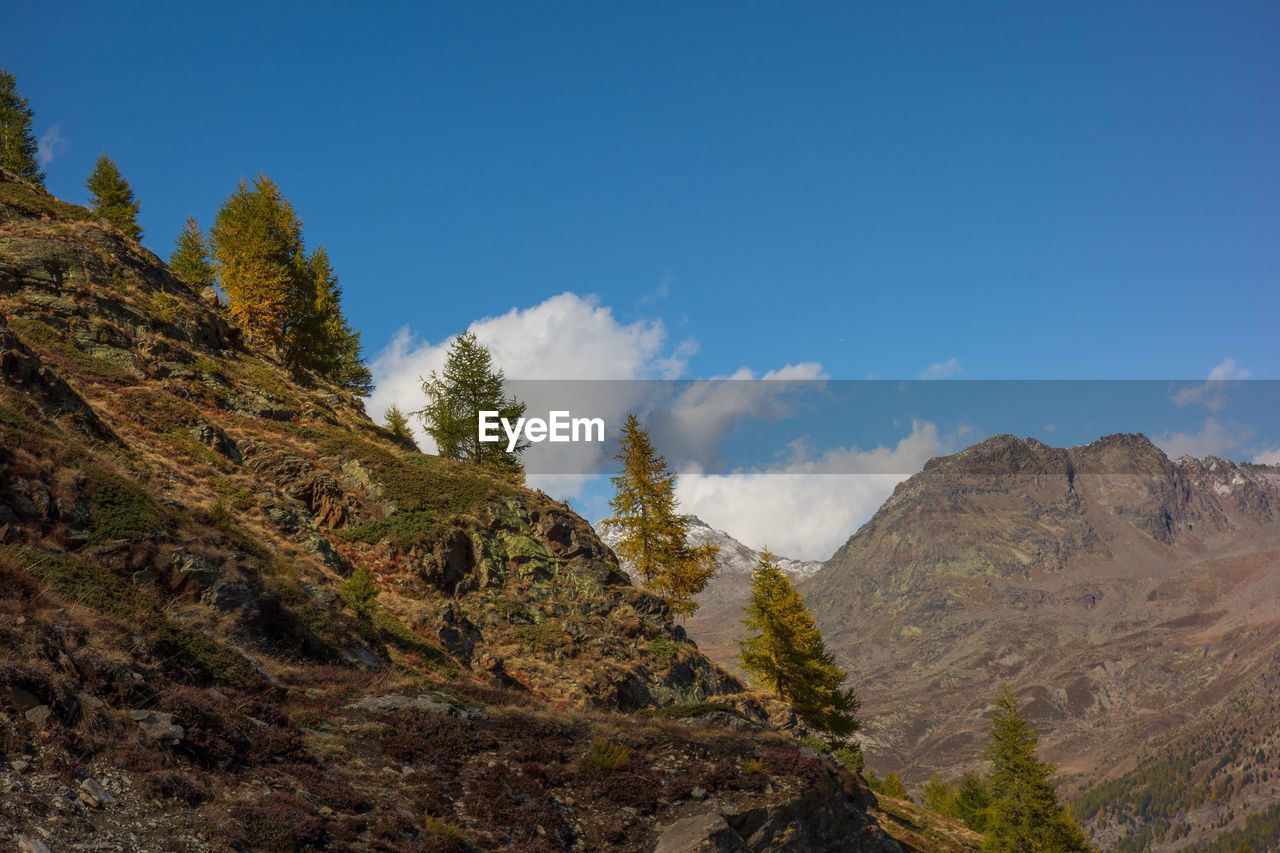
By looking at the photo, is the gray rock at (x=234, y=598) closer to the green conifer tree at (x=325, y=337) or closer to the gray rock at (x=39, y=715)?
the gray rock at (x=39, y=715)

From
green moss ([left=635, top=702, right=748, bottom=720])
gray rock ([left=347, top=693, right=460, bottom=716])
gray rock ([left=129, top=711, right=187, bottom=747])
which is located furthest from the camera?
green moss ([left=635, top=702, right=748, bottom=720])

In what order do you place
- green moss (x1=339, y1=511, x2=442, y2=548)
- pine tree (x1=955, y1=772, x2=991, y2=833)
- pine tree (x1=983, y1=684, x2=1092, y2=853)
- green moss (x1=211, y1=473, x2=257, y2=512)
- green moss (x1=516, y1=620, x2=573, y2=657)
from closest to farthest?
green moss (x1=211, y1=473, x2=257, y2=512) → green moss (x1=516, y1=620, x2=573, y2=657) → green moss (x1=339, y1=511, x2=442, y2=548) → pine tree (x1=983, y1=684, x2=1092, y2=853) → pine tree (x1=955, y1=772, x2=991, y2=833)

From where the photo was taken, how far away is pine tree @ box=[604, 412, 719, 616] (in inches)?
1790

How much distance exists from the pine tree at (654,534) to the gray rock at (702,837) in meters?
30.5

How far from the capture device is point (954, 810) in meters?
71.7

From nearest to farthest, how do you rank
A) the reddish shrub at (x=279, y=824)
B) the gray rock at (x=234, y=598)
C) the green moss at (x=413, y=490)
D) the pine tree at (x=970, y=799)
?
1. the reddish shrub at (x=279, y=824)
2. the gray rock at (x=234, y=598)
3. the green moss at (x=413, y=490)
4. the pine tree at (x=970, y=799)

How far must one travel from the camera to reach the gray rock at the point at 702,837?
508 inches

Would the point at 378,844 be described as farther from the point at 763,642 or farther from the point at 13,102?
the point at 13,102

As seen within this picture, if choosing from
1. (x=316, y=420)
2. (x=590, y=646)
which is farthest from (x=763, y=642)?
(x=316, y=420)

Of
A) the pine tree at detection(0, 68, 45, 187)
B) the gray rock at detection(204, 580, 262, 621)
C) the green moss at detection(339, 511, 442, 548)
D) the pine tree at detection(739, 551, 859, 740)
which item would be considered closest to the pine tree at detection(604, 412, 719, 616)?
the pine tree at detection(739, 551, 859, 740)

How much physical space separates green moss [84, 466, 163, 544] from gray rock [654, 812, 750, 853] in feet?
44.5

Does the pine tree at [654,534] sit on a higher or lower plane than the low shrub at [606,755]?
higher

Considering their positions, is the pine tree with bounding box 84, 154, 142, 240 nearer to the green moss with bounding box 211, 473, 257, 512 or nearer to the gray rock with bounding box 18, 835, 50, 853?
the green moss with bounding box 211, 473, 257, 512

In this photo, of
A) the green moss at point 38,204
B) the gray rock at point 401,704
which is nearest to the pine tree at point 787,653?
the gray rock at point 401,704
